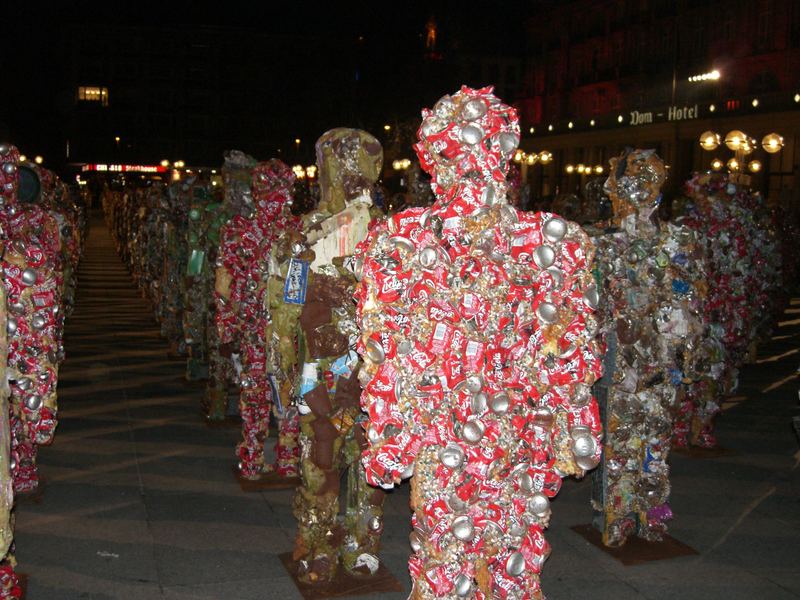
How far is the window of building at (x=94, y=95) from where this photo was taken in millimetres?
78812

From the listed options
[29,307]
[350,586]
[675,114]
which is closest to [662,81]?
[675,114]

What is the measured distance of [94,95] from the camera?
259 feet

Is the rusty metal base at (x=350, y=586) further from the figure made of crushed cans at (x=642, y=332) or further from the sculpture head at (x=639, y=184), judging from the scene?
the sculpture head at (x=639, y=184)

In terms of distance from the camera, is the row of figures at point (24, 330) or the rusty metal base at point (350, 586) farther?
the rusty metal base at point (350, 586)

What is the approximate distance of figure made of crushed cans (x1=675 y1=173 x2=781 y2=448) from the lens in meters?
7.34

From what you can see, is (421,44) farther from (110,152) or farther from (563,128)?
(110,152)

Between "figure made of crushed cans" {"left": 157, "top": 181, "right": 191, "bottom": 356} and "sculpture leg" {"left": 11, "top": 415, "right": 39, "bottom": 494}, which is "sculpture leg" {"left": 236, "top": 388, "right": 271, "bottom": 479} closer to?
"sculpture leg" {"left": 11, "top": 415, "right": 39, "bottom": 494}

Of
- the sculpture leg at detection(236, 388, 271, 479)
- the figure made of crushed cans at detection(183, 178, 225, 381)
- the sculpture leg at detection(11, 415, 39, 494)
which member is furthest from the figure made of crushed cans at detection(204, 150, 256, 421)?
the sculpture leg at detection(11, 415, 39, 494)

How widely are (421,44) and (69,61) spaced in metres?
53.1

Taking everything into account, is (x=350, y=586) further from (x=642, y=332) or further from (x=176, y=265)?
(x=176, y=265)

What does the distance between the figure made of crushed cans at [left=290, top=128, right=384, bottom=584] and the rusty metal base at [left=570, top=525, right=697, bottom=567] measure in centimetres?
→ 162

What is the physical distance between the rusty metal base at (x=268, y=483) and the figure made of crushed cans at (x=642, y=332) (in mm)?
2371

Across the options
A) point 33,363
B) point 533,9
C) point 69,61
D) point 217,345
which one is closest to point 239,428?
point 217,345

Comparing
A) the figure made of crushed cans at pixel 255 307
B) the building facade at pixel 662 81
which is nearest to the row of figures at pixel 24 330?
the figure made of crushed cans at pixel 255 307
